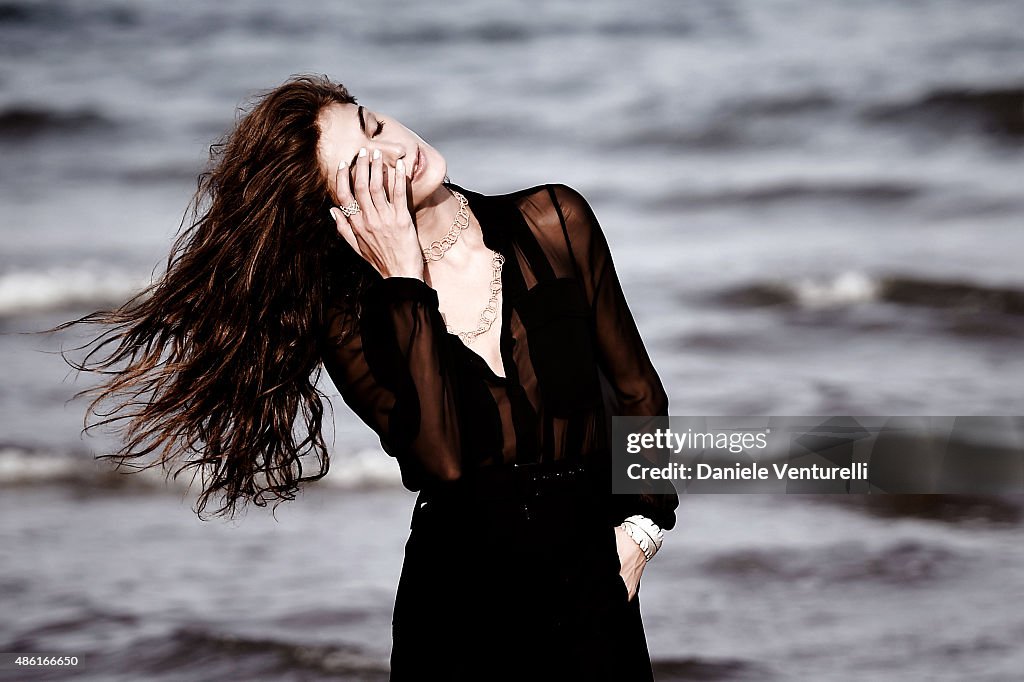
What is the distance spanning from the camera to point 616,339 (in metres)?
1.99

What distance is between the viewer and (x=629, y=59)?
28.6 feet

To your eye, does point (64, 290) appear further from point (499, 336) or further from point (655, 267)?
point (499, 336)

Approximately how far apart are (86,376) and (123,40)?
13.1 ft

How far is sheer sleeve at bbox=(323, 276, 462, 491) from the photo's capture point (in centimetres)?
186

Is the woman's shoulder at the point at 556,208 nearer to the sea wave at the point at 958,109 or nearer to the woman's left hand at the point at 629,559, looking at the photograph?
the woman's left hand at the point at 629,559

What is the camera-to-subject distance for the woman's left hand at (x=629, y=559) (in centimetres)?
197

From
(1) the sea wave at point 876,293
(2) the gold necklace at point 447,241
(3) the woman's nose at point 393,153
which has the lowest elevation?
(2) the gold necklace at point 447,241

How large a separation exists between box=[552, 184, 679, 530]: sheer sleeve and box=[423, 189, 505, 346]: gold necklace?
0.13 meters

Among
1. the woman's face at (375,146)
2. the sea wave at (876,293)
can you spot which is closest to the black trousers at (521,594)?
the woman's face at (375,146)

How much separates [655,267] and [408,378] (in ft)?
16.0

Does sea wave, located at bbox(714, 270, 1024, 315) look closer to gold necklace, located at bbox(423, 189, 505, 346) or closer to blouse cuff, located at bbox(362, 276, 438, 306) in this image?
gold necklace, located at bbox(423, 189, 505, 346)

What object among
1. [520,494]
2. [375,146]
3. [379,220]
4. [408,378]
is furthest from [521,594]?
[375,146]

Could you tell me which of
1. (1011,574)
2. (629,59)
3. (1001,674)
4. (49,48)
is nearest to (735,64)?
(629,59)

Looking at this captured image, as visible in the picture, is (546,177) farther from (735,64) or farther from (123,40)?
(123,40)
